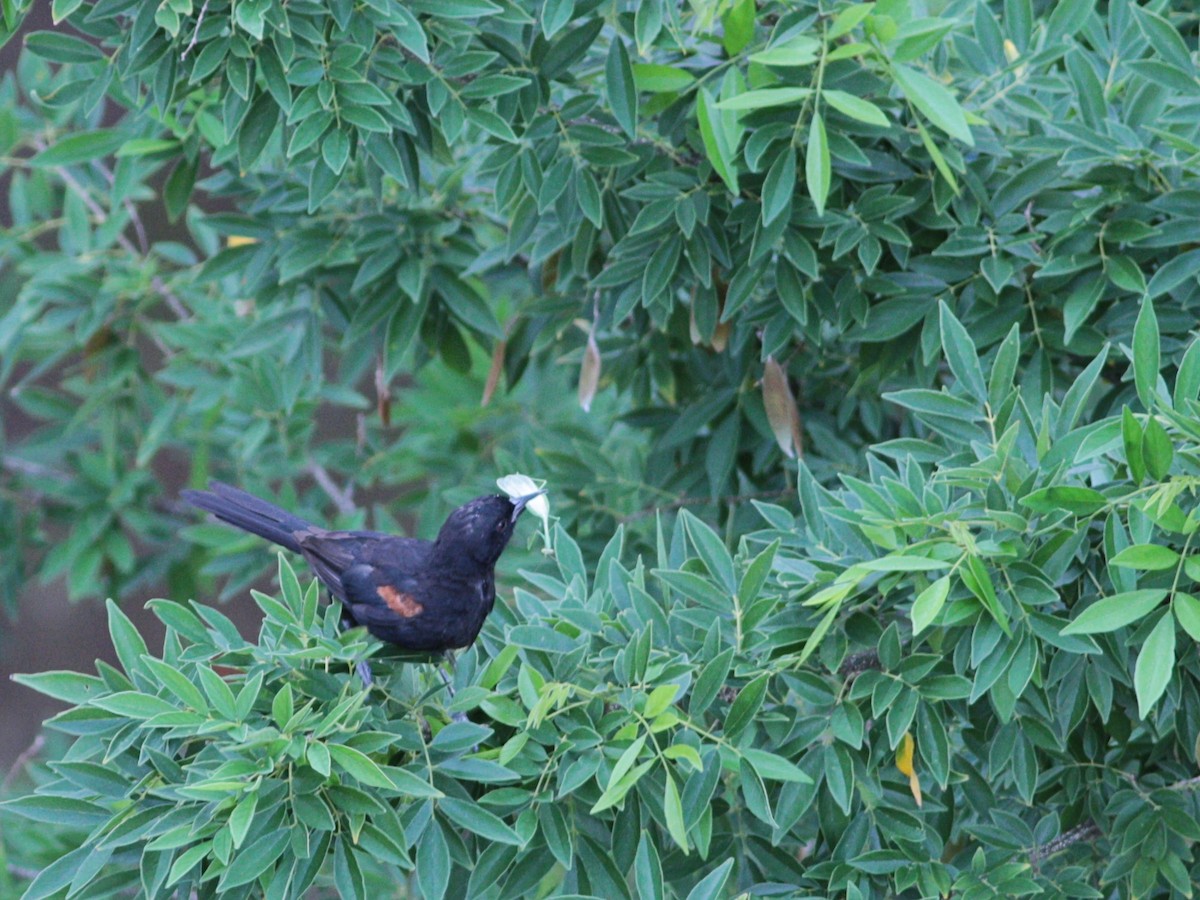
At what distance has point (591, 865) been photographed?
5.78 ft

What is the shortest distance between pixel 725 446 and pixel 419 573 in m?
0.74

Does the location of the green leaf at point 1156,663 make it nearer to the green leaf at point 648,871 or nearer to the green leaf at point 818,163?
the green leaf at point 648,871

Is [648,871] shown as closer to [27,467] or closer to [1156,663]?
[1156,663]

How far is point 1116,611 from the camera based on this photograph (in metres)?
1.58

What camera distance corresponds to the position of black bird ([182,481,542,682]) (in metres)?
2.21

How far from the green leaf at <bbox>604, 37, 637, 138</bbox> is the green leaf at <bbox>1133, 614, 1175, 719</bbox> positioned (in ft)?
3.72

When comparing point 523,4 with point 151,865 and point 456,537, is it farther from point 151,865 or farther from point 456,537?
point 151,865

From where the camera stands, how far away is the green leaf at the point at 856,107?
1936 millimetres

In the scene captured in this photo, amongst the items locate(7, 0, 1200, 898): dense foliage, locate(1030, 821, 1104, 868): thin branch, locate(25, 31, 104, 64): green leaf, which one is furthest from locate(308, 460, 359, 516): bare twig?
locate(1030, 821, 1104, 868): thin branch

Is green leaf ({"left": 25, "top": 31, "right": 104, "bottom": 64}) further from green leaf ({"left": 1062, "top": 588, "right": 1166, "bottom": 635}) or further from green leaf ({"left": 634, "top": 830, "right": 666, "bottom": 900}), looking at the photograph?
green leaf ({"left": 1062, "top": 588, "right": 1166, "bottom": 635})

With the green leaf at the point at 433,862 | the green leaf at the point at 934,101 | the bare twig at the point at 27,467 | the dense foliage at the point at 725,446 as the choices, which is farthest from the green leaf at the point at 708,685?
the bare twig at the point at 27,467

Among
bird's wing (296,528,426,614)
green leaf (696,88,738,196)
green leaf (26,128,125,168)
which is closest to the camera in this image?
green leaf (696,88,738,196)

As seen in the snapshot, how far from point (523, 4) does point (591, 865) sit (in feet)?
4.61

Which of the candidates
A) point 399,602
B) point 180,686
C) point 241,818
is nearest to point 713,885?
point 241,818
